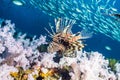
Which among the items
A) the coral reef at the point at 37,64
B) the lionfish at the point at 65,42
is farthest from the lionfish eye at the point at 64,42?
the coral reef at the point at 37,64

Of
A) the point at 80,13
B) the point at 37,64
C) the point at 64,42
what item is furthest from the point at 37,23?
the point at 37,64

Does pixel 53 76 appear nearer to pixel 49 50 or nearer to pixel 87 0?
pixel 49 50

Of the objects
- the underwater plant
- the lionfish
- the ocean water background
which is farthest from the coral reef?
the ocean water background

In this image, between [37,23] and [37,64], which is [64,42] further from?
[37,23]

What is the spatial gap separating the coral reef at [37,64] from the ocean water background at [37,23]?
53.8 ft

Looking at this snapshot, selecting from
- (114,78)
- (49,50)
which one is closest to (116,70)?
(114,78)

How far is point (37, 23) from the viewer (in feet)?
70.6

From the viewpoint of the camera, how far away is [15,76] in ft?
11.7

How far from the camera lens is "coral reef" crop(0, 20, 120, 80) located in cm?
362

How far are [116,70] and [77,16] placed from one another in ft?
34.1

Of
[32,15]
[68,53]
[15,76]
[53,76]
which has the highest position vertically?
[32,15]

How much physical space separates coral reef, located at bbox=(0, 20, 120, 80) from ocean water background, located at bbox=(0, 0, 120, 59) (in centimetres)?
1640

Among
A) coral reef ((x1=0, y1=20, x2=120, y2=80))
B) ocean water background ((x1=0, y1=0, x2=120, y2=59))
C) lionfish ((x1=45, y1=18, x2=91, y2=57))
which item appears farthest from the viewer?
ocean water background ((x1=0, y1=0, x2=120, y2=59))

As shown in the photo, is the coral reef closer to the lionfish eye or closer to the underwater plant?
the lionfish eye
